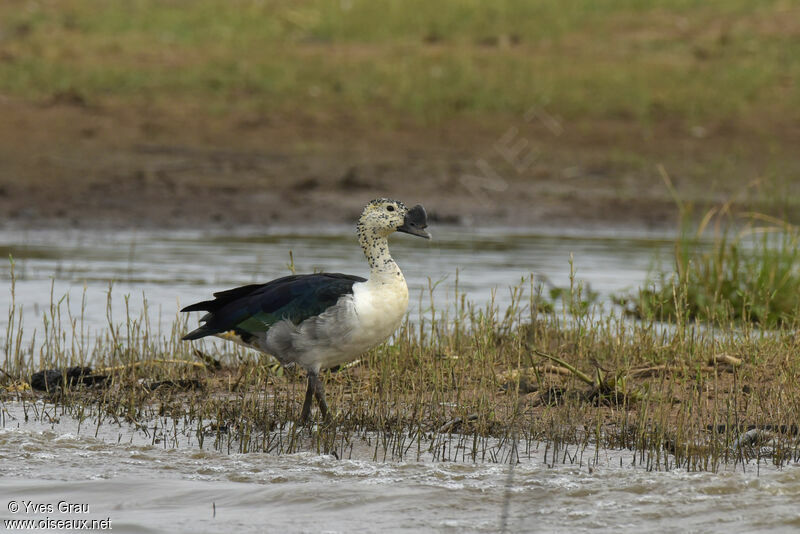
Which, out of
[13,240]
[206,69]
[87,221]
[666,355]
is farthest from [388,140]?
[666,355]

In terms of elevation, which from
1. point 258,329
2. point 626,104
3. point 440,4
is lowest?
point 258,329

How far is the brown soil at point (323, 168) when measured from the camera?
16719mm

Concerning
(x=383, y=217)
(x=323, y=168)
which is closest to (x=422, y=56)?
(x=323, y=168)

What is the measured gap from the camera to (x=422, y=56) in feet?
76.7

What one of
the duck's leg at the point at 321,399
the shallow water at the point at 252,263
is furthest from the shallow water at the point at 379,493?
the shallow water at the point at 252,263

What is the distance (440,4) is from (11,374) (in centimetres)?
2030

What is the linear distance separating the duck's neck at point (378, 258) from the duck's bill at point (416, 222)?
0.15 meters

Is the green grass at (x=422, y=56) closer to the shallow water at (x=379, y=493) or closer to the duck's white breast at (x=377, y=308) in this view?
the duck's white breast at (x=377, y=308)

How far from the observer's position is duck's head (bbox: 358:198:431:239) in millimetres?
6441

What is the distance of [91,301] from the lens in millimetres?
10617

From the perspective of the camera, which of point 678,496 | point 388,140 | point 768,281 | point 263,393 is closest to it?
point 678,496

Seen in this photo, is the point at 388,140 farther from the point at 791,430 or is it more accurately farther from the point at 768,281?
the point at 791,430

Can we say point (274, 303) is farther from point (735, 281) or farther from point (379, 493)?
point (735, 281)

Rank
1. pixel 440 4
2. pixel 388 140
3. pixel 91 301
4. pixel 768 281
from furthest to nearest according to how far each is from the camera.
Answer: pixel 440 4 < pixel 388 140 < pixel 91 301 < pixel 768 281
